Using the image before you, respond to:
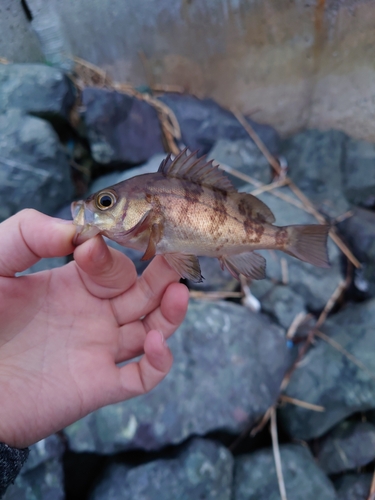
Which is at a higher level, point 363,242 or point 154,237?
point 154,237

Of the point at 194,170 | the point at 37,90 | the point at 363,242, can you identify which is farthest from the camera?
the point at 363,242

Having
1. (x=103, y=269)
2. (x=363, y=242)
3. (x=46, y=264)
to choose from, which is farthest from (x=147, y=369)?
(x=363, y=242)

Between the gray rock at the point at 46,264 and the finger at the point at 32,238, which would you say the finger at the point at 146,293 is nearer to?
the finger at the point at 32,238

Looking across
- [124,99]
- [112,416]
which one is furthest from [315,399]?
[124,99]

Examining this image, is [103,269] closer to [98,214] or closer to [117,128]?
[98,214]

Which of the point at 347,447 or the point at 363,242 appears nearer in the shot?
the point at 347,447

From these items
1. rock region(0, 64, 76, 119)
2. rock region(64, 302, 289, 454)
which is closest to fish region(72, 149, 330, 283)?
rock region(64, 302, 289, 454)

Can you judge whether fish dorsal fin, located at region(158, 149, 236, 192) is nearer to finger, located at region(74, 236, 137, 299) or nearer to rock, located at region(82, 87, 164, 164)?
finger, located at region(74, 236, 137, 299)
